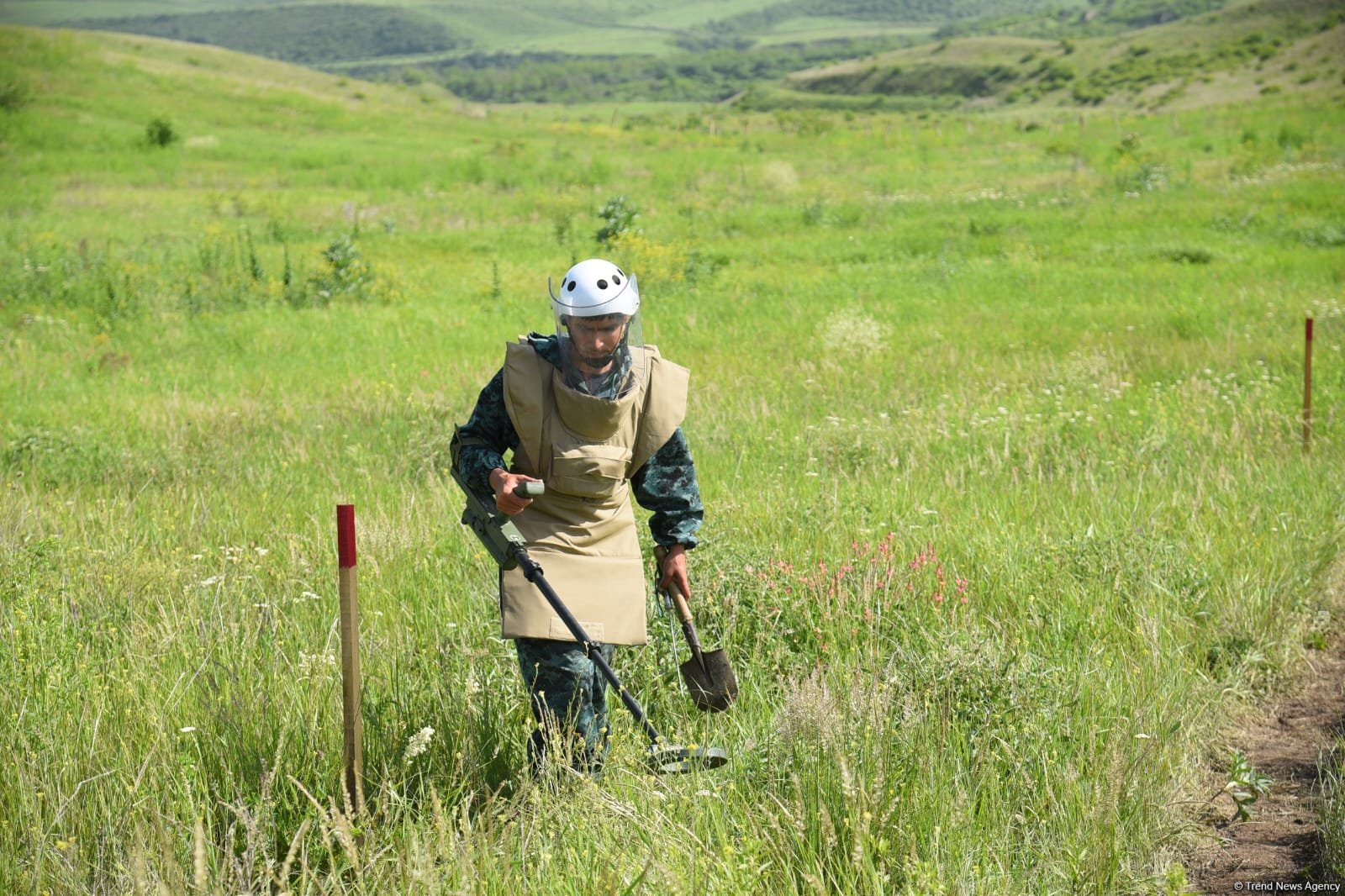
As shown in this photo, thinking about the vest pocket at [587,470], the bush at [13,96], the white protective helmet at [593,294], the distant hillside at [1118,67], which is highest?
the distant hillside at [1118,67]

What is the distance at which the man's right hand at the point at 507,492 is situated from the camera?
3330mm

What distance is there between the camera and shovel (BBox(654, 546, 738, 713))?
380 cm

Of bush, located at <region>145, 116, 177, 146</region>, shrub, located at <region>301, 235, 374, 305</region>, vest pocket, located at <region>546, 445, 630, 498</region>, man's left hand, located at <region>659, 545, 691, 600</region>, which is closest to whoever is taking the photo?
vest pocket, located at <region>546, 445, 630, 498</region>

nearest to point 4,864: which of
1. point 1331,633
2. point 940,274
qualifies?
point 1331,633

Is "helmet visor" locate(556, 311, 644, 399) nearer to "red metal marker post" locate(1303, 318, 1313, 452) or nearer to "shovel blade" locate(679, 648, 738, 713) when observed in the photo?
"shovel blade" locate(679, 648, 738, 713)

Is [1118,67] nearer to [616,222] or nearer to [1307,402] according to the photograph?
[616,222]

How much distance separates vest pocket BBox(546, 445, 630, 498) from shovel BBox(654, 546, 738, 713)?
1.53 ft

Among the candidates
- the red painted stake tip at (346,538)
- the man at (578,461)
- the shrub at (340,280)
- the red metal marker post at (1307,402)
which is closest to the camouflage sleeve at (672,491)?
the man at (578,461)

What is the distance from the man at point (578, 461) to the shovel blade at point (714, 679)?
0.25 m

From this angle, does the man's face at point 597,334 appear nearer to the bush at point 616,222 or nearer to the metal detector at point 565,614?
the metal detector at point 565,614

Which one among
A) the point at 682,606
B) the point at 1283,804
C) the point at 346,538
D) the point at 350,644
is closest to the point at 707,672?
the point at 682,606

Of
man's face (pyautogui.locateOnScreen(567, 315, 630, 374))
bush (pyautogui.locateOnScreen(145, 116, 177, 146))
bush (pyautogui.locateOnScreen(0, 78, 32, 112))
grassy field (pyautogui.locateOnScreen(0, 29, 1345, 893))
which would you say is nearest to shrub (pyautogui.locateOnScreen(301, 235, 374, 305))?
grassy field (pyautogui.locateOnScreen(0, 29, 1345, 893))

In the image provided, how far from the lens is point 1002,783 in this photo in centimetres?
376

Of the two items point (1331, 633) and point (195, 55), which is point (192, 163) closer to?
point (1331, 633)
